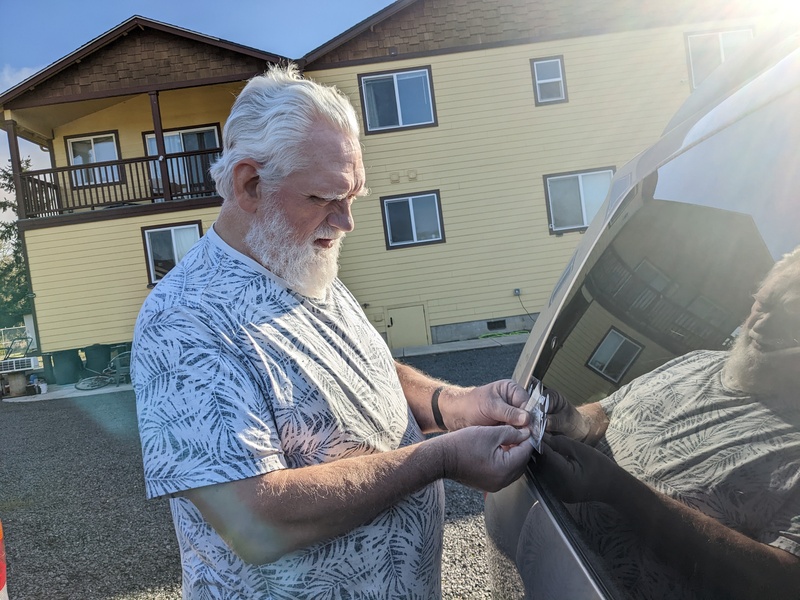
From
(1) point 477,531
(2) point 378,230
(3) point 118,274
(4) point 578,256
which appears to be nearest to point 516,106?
(2) point 378,230

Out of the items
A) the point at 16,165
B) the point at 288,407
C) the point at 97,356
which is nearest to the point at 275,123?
the point at 288,407

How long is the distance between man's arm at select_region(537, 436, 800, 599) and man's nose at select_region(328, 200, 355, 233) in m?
0.91

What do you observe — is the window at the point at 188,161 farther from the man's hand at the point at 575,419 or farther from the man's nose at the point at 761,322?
the man's nose at the point at 761,322

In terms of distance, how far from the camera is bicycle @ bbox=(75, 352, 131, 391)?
1416cm

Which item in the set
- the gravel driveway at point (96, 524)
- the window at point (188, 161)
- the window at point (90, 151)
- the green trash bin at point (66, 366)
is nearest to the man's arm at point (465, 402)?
the gravel driveway at point (96, 524)

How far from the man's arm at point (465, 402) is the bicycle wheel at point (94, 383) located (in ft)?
44.9

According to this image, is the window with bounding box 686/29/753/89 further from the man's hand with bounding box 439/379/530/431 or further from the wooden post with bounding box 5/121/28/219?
the wooden post with bounding box 5/121/28/219

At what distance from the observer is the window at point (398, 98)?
15.1m

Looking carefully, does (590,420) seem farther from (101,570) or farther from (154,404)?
(101,570)

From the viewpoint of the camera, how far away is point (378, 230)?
15070 millimetres

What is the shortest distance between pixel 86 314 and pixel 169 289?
15.5 metres

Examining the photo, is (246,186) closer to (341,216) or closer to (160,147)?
(341,216)

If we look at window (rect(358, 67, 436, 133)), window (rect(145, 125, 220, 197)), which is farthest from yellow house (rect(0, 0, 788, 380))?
window (rect(145, 125, 220, 197))

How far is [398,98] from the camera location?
15.1 meters
